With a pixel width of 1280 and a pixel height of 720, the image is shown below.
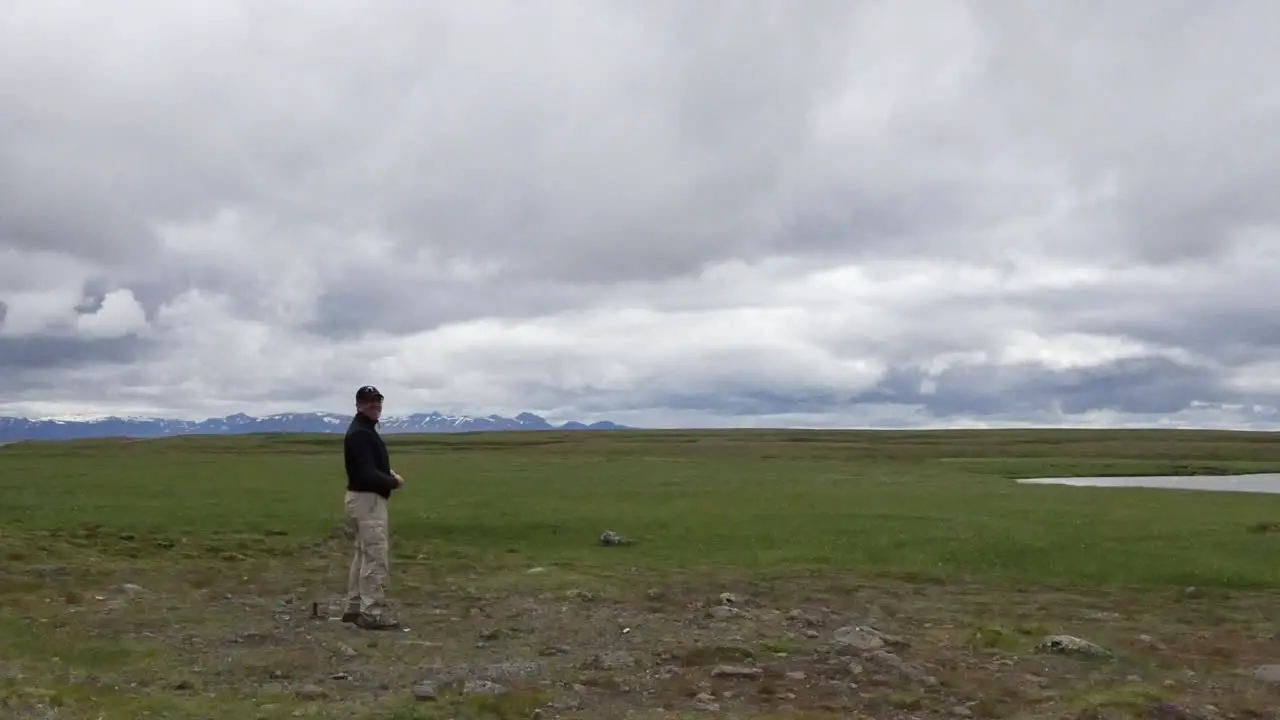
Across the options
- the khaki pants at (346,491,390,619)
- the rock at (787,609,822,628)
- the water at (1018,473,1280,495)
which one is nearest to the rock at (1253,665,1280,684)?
the rock at (787,609,822,628)

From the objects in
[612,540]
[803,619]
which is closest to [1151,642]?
[803,619]

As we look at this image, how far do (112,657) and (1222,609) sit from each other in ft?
64.7

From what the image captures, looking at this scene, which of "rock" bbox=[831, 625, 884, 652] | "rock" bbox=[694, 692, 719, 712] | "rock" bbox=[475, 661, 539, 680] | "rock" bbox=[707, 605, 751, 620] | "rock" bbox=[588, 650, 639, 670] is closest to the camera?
"rock" bbox=[694, 692, 719, 712]

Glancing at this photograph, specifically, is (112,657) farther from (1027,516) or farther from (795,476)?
(795,476)

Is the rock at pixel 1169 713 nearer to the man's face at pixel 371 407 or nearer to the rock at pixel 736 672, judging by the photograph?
the rock at pixel 736 672

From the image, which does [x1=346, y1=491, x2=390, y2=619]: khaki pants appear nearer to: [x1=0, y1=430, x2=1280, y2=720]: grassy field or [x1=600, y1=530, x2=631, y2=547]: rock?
[x1=0, y1=430, x2=1280, y2=720]: grassy field

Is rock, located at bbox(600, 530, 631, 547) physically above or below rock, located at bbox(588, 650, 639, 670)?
below

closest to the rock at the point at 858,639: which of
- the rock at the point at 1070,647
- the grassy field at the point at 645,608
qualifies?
the grassy field at the point at 645,608

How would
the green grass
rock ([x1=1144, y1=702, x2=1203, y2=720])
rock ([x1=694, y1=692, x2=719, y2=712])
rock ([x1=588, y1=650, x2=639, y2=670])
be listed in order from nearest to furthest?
1. rock ([x1=1144, y1=702, x2=1203, y2=720])
2. rock ([x1=694, y1=692, x2=719, y2=712])
3. rock ([x1=588, y1=650, x2=639, y2=670])
4. the green grass

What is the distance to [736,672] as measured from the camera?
1370 cm

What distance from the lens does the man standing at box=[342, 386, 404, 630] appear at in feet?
56.0

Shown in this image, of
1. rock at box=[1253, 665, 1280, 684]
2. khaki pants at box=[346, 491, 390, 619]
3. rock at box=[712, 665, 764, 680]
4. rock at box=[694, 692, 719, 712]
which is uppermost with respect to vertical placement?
khaki pants at box=[346, 491, 390, 619]

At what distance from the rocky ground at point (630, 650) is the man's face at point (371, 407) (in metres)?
3.39

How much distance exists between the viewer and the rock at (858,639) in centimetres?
1510
